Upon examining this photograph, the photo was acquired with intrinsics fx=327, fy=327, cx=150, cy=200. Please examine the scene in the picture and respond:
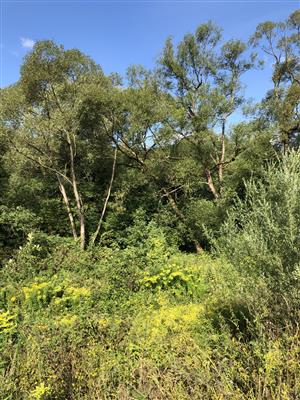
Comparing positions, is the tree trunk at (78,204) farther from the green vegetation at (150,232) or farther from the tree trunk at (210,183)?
the tree trunk at (210,183)

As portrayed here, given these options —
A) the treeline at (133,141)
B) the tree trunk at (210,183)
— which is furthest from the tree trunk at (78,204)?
the tree trunk at (210,183)

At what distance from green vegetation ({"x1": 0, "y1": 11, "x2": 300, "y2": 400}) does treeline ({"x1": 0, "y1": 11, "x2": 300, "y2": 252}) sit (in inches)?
2.5

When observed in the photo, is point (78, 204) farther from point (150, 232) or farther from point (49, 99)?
point (49, 99)

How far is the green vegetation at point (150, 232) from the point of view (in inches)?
132

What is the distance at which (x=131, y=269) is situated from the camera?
792cm

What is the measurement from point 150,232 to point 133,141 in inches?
157

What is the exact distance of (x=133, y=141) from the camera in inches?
555

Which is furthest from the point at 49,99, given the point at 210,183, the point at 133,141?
the point at 210,183

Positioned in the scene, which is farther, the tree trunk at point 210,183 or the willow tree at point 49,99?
the tree trunk at point 210,183

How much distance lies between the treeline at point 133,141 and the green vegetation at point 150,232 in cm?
6

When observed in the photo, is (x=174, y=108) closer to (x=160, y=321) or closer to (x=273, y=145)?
(x=273, y=145)

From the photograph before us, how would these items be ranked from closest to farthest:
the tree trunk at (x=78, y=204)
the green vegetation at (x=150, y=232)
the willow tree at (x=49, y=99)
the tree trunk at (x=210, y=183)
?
the green vegetation at (x=150, y=232) < the willow tree at (x=49, y=99) < the tree trunk at (x=78, y=204) < the tree trunk at (x=210, y=183)

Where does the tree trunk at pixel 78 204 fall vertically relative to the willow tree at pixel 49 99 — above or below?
below

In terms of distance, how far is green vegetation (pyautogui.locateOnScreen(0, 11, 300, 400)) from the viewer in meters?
3.35
